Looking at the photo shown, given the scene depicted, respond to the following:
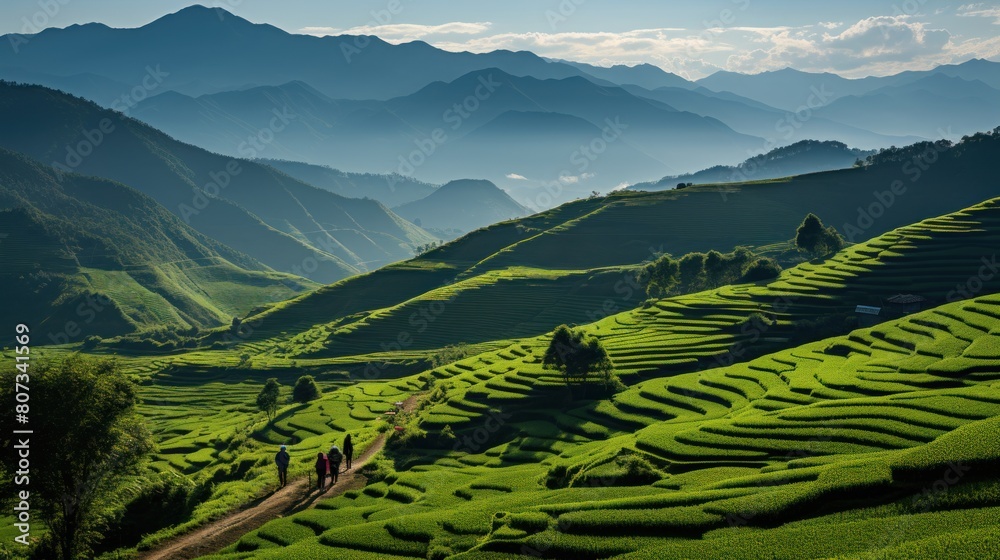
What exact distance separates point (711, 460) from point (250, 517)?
2109cm

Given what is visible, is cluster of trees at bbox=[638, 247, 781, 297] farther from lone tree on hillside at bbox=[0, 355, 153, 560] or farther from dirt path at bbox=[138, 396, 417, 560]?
lone tree on hillside at bbox=[0, 355, 153, 560]

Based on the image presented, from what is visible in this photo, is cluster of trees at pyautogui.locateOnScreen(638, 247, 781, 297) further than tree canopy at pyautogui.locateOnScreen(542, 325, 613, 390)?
Yes

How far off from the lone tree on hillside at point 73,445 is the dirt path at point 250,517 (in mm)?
4999

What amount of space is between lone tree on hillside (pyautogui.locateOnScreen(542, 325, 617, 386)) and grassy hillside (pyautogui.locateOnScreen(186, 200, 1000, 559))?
57.7 inches

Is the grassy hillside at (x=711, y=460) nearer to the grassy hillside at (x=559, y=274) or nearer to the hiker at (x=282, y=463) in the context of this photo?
the hiker at (x=282, y=463)

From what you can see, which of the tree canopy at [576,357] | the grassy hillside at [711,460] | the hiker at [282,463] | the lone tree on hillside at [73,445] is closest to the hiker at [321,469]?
the hiker at [282,463]

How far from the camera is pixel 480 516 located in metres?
28.4

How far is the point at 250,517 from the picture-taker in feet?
113

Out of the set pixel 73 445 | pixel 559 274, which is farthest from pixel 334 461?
pixel 559 274

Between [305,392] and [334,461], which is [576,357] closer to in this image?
[334,461]

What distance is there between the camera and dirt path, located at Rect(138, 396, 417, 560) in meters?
30.9

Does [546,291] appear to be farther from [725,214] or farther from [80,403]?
[80,403]

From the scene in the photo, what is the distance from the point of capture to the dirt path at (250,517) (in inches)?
1217

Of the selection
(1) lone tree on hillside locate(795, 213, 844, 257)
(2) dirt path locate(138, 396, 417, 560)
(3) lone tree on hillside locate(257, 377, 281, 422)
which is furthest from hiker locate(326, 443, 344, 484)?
(1) lone tree on hillside locate(795, 213, 844, 257)
